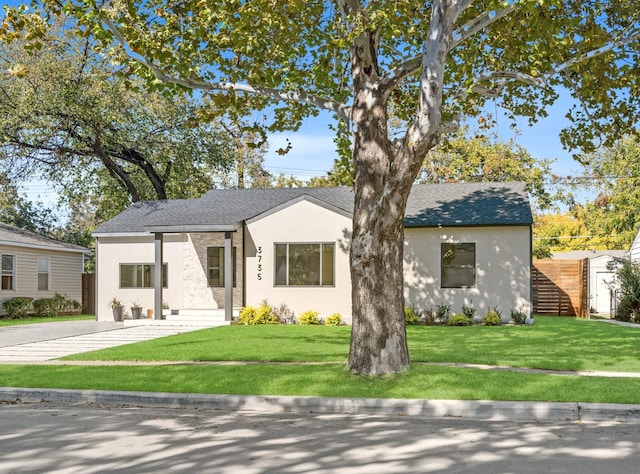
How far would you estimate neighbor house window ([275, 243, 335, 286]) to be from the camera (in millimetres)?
22859

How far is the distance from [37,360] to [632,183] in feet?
109

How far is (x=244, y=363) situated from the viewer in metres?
12.3

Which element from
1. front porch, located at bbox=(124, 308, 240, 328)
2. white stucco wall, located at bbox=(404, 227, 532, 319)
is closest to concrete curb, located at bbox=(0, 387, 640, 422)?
front porch, located at bbox=(124, 308, 240, 328)

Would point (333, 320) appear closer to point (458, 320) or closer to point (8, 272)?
point (458, 320)

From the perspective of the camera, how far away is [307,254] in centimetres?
2306

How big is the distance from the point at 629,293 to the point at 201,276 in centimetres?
1492

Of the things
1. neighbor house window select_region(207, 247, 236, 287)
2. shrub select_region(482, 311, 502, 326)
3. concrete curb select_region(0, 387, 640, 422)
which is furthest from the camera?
neighbor house window select_region(207, 247, 236, 287)

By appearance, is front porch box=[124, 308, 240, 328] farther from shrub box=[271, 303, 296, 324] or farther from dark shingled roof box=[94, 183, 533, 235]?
dark shingled roof box=[94, 183, 533, 235]

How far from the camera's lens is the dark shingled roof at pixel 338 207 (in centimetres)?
2266

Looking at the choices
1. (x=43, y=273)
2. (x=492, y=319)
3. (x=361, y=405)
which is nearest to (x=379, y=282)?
(x=361, y=405)

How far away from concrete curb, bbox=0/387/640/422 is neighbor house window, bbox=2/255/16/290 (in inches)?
810

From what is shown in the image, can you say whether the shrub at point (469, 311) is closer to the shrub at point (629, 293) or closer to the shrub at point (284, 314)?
the shrub at point (284, 314)

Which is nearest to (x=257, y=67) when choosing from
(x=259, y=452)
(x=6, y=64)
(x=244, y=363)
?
(x=244, y=363)

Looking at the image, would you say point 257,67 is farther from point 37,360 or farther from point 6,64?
point 6,64
